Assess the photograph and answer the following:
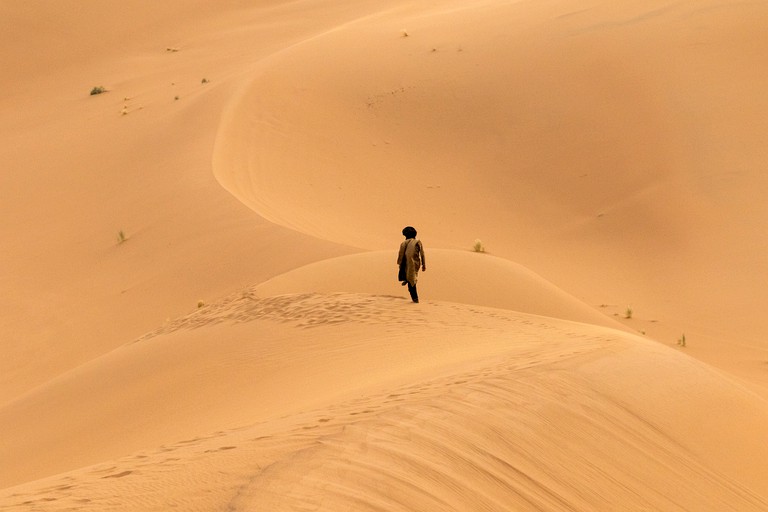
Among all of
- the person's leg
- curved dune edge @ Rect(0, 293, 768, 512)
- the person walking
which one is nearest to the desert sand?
curved dune edge @ Rect(0, 293, 768, 512)

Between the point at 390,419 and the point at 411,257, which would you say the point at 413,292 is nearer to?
the point at 411,257

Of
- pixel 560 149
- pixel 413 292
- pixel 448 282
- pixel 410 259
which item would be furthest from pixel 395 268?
pixel 560 149

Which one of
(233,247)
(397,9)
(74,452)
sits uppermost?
(397,9)

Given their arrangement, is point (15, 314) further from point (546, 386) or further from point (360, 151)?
point (546, 386)

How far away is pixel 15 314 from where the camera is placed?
16.2 m

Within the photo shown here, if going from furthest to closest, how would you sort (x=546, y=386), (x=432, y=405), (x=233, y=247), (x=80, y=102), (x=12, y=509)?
(x=80, y=102) → (x=233, y=247) → (x=546, y=386) → (x=432, y=405) → (x=12, y=509)

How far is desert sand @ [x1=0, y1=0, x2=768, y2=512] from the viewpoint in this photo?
6.20 m

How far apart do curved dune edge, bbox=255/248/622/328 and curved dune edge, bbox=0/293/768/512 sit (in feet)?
Result: 1.68

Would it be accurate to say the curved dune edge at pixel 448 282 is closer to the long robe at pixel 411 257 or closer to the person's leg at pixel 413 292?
the person's leg at pixel 413 292

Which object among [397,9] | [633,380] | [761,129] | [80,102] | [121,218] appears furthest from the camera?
[397,9]

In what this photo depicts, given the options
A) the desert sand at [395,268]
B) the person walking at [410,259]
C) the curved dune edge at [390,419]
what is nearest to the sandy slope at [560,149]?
the desert sand at [395,268]

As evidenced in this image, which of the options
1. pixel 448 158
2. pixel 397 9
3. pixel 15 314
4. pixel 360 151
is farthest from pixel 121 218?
pixel 397 9

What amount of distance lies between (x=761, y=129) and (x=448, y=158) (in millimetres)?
6194

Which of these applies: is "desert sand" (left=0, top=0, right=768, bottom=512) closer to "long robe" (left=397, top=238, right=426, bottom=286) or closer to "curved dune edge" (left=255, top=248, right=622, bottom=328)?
"curved dune edge" (left=255, top=248, right=622, bottom=328)
